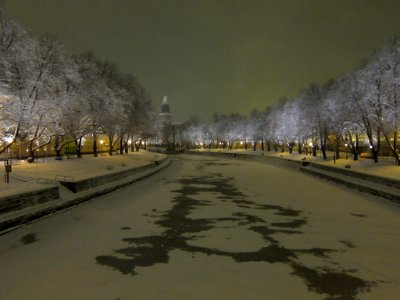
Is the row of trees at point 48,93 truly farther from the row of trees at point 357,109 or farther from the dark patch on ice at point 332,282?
the row of trees at point 357,109

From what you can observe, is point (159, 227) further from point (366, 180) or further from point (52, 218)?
point (366, 180)

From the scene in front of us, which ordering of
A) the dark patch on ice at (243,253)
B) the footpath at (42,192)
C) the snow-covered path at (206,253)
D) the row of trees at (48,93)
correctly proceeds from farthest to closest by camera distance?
1. the row of trees at (48,93)
2. the footpath at (42,192)
3. the dark patch on ice at (243,253)
4. the snow-covered path at (206,253)

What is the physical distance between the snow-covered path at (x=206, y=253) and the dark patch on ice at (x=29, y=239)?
27 mm

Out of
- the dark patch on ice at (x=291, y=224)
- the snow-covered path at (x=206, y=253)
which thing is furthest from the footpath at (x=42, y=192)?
the dark patch on ice at (x=291, y=224)

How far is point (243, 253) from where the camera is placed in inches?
414

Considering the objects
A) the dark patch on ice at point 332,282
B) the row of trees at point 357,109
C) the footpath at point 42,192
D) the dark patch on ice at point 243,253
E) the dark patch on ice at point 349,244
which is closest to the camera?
the dark patch on ice at point 332,282

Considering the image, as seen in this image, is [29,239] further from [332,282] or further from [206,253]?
[332,282]

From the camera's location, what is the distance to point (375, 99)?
110ft

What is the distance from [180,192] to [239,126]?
93.2 meters

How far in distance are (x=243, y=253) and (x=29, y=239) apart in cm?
701

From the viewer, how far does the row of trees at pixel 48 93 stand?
23.1 meters

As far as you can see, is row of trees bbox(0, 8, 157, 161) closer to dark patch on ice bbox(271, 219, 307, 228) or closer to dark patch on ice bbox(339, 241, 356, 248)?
dark patch on ice bbox(271, 219, 307, 228)

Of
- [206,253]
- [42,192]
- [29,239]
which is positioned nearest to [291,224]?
[206,253]

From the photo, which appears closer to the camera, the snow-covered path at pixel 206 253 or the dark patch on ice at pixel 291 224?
the snow-covered path at pixel 206 253
